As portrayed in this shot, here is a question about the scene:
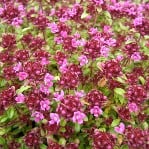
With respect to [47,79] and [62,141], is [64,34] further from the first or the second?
[62,141]

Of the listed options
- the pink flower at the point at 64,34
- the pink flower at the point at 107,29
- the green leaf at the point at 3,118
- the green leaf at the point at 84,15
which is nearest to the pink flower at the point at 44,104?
the green leaf at the point at 3,118

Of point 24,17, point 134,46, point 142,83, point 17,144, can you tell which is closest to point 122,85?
point 142,83

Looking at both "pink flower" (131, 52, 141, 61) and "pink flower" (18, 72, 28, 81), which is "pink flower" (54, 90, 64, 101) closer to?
"pink flower" (18, 72, 28, 81)

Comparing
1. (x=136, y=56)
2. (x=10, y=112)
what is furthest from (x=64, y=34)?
(x=10, y=112)

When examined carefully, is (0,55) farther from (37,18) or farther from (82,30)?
(82,30)

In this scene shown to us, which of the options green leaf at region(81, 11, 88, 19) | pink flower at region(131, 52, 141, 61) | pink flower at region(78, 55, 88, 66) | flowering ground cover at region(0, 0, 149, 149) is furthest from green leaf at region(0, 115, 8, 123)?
green leaf at region(81, 11, 88, 19)

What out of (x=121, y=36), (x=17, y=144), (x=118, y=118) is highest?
(x=121, y=36)

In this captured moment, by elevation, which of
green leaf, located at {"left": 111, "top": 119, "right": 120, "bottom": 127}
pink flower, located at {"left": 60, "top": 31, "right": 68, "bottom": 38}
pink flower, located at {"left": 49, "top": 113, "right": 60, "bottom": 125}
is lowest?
green leaf, located at {"left": 111, "top": 119, "right": 120, "bottom": 127}

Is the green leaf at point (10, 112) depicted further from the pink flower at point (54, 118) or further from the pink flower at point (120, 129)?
the pink flower at point (120, 129)
